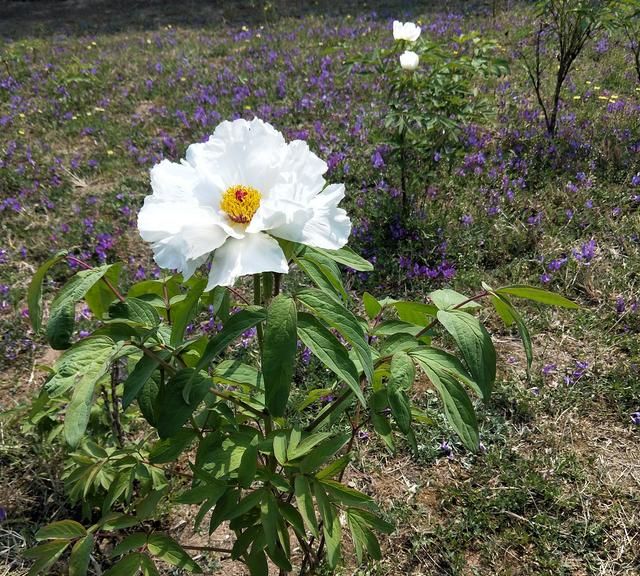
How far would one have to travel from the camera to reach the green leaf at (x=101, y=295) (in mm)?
1419

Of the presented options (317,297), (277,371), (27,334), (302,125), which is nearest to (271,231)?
(317,297)

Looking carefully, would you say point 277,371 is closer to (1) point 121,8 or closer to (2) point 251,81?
(2) point 251,81

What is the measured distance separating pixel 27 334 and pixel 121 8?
1376 cm

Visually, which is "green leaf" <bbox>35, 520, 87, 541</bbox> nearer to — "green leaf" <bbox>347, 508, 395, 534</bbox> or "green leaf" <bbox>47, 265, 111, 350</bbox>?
"green leaf" <bbox>47, 265, 111, 350</bbox>

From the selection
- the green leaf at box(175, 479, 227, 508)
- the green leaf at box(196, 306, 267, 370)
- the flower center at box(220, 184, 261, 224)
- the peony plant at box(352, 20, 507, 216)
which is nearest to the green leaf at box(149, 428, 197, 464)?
the green leaf at box(175, 479, 227, 508)

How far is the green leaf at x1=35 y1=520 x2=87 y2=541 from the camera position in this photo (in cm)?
143

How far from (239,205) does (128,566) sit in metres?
1.03

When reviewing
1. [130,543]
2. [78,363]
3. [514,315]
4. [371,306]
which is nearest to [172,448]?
[130,543]

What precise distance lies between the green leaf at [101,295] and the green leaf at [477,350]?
2.91 ft

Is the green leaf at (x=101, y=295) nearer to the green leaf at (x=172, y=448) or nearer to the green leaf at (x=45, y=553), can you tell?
the green leaf at (x=172, y=448)

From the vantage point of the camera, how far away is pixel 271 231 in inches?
44.0

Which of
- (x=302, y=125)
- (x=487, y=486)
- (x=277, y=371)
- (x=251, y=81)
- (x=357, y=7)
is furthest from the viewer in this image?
(x=357, y=7)

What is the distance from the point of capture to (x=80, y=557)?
1420 mm

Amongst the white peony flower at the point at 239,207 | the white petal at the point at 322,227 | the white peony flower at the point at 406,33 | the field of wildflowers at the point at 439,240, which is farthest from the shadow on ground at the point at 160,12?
the white petal at the point at 322,227
